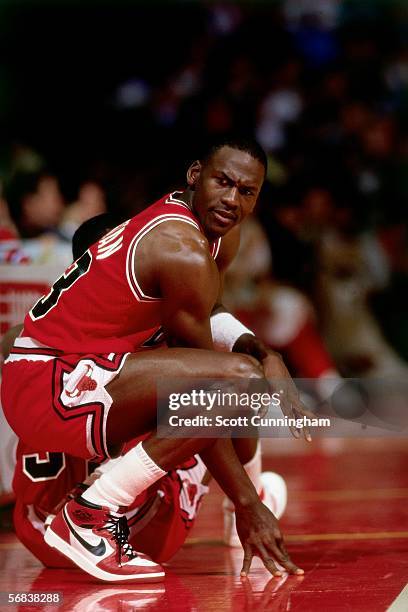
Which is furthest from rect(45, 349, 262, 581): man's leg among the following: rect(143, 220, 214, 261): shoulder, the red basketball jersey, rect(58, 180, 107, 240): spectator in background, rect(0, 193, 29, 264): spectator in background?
rect(58, 180, 107, 240): spectator in background

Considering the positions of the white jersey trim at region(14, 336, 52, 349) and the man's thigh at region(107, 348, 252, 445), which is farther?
the white jersey trim at region(14, 336, 52, 349)

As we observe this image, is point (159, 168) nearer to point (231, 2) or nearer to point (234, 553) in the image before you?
point (231, 2)

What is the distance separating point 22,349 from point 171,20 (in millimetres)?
5773

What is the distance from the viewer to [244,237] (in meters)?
7.09

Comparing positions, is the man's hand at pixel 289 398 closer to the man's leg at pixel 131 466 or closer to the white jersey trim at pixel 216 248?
the man's leg at pixel 131 466

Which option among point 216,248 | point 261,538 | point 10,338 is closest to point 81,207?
point 10,338

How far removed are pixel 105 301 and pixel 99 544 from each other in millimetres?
686

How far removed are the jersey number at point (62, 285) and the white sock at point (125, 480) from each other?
1.65 ft

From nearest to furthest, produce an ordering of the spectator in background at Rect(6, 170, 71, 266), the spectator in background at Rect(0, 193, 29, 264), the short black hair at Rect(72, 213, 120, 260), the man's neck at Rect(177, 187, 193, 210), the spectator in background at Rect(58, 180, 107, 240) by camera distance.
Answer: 1. the man's neck at Rect(177, 187, 193, 210)
2. the short black hair at Rect(72, 213, 120, 260)
3. the spectator in background at Rect(0, 193, 29, 264)
4. the spectator in background at Rect(58, 180, 107, 240)
5. the spectator in background at Rect(6, 170, 71, 266)

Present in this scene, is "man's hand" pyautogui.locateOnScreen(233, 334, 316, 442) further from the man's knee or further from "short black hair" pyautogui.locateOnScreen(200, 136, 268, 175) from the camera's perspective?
"short black hair" pyautogui.locateOnScreen(200, 136, 268, 175)

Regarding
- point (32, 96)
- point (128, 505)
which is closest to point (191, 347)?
point (128, 505)

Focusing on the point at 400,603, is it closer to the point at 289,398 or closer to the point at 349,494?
the point at 289,398

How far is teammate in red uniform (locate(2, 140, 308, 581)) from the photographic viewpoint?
288 cm

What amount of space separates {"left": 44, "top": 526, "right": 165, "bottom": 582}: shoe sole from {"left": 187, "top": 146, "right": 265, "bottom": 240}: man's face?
1.00m
